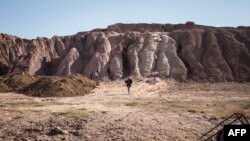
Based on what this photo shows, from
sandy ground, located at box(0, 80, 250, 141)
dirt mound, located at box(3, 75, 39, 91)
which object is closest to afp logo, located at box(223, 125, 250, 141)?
sandy ground, located at box(0, 80, 250, 141)

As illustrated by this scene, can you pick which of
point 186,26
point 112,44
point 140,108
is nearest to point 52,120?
point 140,108

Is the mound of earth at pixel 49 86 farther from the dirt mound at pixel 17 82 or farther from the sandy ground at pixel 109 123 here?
the sandy ground at pixel 109 123

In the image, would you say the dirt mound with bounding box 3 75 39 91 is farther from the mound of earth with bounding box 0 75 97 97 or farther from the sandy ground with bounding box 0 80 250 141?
the sandy ground with bounding box 0 80 250 141

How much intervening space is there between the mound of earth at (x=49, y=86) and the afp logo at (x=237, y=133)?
2317 centimetres

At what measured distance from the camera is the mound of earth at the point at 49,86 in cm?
3003

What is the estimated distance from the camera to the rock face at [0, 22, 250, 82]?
46188 mm

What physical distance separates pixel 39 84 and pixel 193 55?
77.9 feet

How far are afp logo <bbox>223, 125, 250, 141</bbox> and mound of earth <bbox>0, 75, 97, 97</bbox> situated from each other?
23174 millimetres

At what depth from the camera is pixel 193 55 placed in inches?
1938

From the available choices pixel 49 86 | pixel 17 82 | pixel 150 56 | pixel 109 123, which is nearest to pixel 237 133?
pixel 109 123

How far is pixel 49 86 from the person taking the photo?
31016 mm

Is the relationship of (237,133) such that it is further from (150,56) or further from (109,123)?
(150,56)

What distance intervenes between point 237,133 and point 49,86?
2528cm

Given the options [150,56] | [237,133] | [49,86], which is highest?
[150,56]
